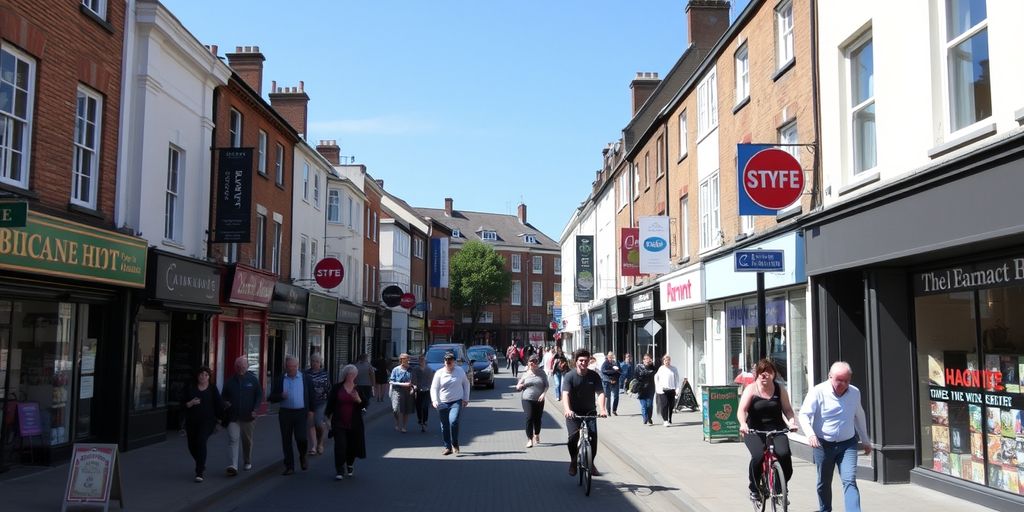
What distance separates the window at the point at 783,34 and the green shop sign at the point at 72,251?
39.6 ft

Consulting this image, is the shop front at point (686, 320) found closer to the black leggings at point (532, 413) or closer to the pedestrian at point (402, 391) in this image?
the black leggings at point (532, 413)

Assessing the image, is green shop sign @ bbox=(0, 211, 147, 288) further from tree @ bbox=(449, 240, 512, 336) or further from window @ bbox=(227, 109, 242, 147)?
tree @ bbox=(449, 240, 512, 336)

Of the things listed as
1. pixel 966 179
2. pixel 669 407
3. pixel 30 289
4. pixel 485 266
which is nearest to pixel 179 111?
pixel 30 289

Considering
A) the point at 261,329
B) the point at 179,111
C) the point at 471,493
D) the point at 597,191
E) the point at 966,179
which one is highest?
the point at 597,191

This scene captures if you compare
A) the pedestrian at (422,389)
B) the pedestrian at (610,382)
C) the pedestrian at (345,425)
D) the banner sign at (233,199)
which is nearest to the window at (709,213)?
the pedestrian at (610,382)

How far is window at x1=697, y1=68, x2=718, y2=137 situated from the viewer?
20734mm

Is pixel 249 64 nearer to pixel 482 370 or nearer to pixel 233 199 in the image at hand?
pixel 233 199

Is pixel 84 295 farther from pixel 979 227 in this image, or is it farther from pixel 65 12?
pixel 979 227

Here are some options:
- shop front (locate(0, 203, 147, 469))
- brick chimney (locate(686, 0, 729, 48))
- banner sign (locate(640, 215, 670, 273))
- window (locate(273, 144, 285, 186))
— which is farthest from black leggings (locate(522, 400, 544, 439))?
brick chimney (locate(686, 0, 729, 48))

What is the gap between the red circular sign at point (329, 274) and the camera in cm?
2684

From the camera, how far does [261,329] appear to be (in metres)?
24.0

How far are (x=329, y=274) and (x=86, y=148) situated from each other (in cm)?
1342

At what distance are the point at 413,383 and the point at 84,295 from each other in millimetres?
7495

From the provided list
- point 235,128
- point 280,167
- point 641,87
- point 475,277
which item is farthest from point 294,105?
point 475,277
